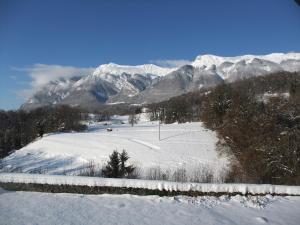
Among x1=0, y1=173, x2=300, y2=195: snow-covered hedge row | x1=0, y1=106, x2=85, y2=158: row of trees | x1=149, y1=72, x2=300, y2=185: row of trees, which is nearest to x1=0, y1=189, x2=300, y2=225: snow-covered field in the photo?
x1=0, y1=173, x2=300, y2=195: snow-covered hedge row

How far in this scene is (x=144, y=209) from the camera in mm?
9969

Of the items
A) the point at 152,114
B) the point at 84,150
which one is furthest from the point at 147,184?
the point at 152,114

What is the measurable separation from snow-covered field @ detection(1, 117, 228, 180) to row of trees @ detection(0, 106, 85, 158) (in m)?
18.0

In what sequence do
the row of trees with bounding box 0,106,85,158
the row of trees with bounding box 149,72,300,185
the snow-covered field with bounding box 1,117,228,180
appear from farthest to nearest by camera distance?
the row of trees with bounding box 0,106,85,158, the snow-covered field with bounding box 1,117,228,180, the row of trees with bounding box 149,72,300,185

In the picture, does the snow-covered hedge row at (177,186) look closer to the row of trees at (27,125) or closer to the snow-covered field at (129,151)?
the snow-covered field at (129,151)

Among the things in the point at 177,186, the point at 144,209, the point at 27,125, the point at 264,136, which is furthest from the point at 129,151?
the point at 27,125

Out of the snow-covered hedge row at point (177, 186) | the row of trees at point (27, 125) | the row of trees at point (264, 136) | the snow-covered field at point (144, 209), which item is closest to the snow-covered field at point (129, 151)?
the row of trees at point (264, 136)

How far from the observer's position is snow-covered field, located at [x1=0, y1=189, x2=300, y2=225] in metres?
9.05

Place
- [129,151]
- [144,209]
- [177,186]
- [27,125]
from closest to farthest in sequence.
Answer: [144,209] < [177,186] < [129,151] < [27,125]

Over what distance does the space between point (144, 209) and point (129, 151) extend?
1612 inches

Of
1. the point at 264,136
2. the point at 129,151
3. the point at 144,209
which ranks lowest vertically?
the point at 129,151

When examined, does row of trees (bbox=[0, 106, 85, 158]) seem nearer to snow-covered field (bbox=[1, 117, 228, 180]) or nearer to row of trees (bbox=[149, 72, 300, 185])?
snow-covered field (bbox=[1, 117, 228, 180])

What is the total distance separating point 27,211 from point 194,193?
16.0ft

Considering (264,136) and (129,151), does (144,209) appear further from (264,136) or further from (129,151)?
(129,151)
